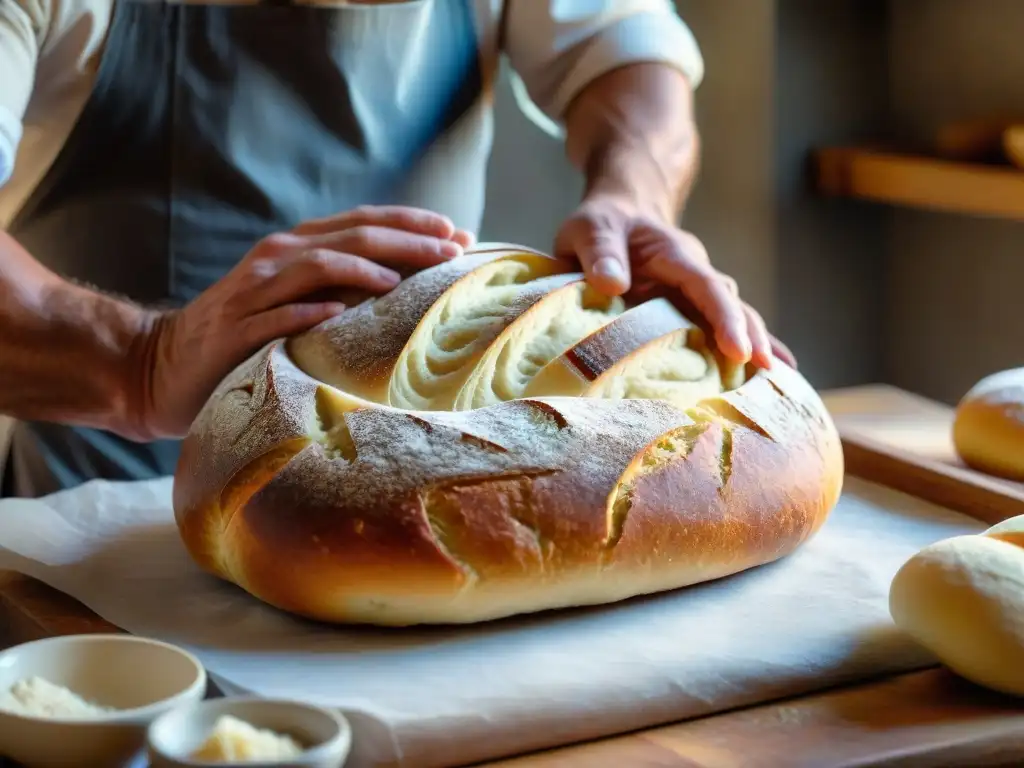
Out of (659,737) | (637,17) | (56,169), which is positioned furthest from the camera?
(637,17)

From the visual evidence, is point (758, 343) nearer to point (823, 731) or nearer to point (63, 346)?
point (823, 731)

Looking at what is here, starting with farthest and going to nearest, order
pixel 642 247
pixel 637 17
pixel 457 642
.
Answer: pixel 637 17 → pixel 642 247 → pixel 457 642

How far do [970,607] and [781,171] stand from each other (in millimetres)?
1850

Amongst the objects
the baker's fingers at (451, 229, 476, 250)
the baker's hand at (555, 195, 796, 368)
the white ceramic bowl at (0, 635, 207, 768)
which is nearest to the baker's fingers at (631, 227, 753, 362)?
the baker's hand at (555, 195, 796, 368)

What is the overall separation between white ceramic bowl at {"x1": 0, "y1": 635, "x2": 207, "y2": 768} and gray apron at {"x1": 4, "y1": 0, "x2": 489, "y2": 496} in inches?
30.5

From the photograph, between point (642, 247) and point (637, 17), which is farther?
point (637, 17)

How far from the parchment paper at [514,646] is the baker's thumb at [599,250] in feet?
1.00

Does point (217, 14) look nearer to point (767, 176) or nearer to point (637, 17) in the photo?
point (637, 17)

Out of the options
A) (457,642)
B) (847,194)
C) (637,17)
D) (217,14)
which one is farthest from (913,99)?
(457,642)

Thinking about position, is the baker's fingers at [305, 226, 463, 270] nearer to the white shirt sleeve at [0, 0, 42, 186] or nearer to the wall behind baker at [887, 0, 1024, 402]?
the white shirt sleeve at [0, 0, 42, 186]

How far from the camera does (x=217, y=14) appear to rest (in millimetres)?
1575

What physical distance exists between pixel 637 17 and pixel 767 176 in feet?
3.18

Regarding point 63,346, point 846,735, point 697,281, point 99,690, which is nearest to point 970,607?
point 846,735

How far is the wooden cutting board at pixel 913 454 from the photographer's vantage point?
1.33m
